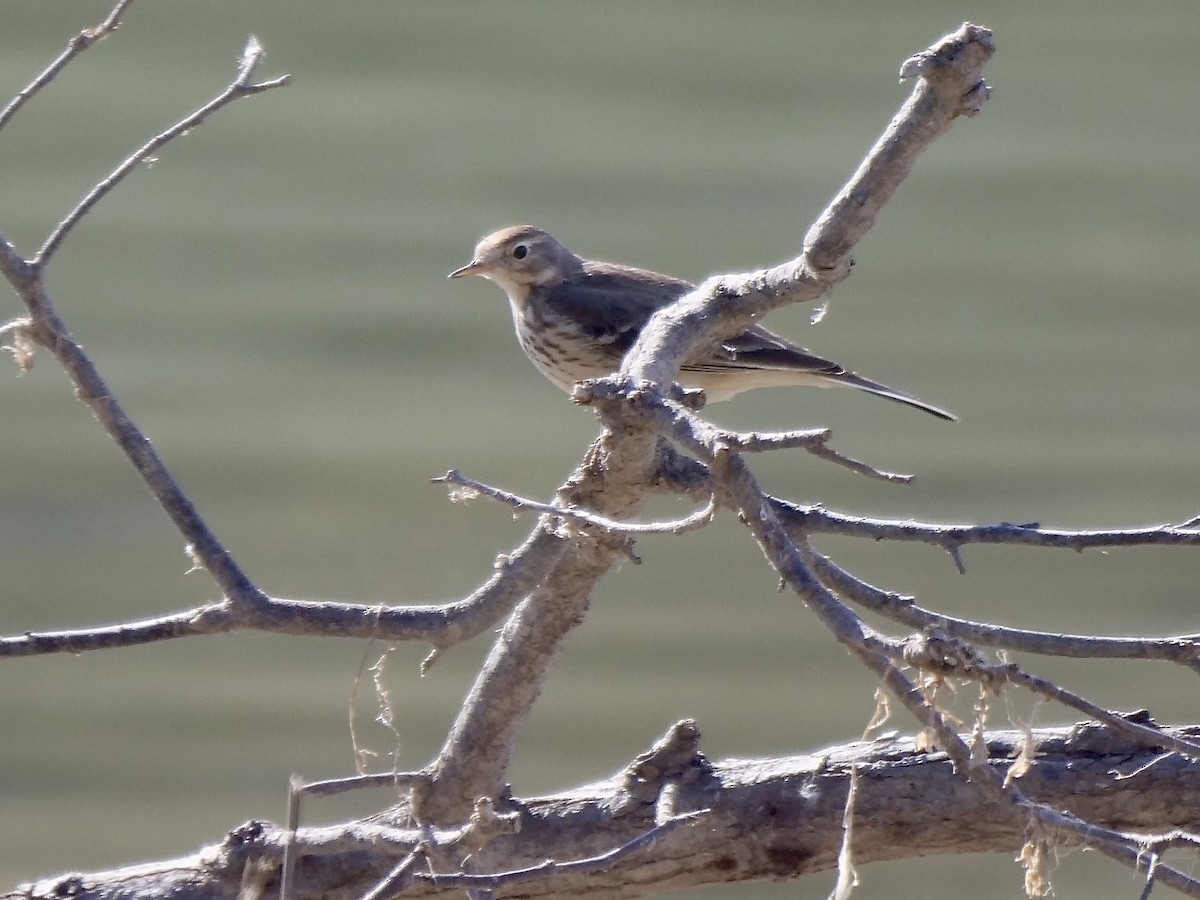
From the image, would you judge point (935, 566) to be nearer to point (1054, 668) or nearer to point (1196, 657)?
point (1054, 668)

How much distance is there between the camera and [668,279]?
518cm

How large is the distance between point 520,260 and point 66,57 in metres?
3.12

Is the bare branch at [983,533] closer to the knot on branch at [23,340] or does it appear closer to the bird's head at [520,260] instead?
the knot on branch at [23,340]

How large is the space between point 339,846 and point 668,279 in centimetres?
335

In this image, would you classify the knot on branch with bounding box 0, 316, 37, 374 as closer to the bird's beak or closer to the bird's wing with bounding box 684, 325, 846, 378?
the bird's wing with bounding box 684, 325, 846, 378

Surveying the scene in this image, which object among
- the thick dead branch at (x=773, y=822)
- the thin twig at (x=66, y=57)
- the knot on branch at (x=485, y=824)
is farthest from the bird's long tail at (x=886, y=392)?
the knot on branch at (x=485, y=824)

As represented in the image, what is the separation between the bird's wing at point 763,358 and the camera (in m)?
4.54

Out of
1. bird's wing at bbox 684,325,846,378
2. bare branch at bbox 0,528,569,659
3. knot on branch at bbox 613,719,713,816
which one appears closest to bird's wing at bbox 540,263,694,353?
bird's wing at bbox 684,325,846,378

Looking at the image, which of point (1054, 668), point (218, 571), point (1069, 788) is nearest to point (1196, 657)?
point (1069, 788)

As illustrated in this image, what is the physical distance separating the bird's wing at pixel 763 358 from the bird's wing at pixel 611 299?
0.34 meters

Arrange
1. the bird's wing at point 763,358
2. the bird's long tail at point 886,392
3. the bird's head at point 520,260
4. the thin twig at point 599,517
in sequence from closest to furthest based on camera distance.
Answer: the thin twig at point 599,517 → the bird's long tail at point 886,392 → the bird's wing at point 763,358 → the bird's head at point 520,260

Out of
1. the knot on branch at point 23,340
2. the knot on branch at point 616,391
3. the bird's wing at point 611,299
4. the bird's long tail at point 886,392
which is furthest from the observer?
the bird's wing at point 611,299

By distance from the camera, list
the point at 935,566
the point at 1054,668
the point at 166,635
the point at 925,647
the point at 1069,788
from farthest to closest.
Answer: the point at 935,566, the point at 1054,668, the point at 1069,788, the point at 166,635, the point at 925,647

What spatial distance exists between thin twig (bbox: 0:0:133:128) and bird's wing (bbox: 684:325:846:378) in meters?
2.55
